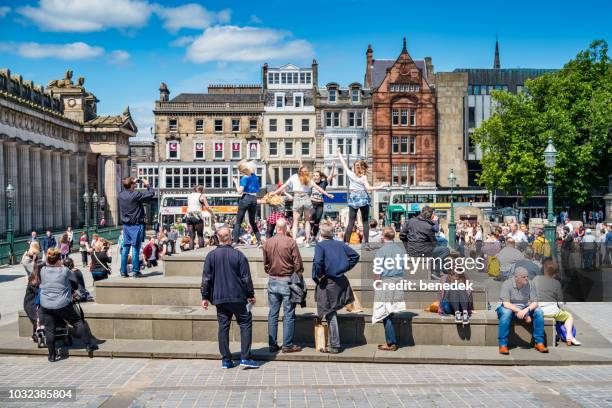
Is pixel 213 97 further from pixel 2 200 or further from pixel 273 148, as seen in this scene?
pixel 2 200

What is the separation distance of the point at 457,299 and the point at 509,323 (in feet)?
3.09

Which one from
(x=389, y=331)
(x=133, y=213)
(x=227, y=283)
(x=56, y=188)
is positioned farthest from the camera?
(x=56, y=188)

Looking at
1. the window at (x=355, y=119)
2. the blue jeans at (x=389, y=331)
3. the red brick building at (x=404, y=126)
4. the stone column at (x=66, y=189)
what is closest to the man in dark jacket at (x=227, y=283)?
the blue jeans at (x=389, y=331)

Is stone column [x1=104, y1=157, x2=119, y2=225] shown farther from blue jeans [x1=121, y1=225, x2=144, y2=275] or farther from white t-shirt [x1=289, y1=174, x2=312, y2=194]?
blue jeans [x1=121, y1=225, x2=144, y2=275]

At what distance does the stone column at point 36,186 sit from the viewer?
5294 centimetres

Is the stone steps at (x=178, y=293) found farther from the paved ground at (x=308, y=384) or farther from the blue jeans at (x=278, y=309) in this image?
the paved ground at (x=308, y=384)

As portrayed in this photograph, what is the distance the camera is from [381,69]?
71.6 metres

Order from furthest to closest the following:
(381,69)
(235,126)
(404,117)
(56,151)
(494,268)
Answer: (381,69) → (235,126) → (404,117) → (56,151) → (494,268)

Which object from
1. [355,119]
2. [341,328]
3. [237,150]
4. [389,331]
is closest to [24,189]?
[237,150]

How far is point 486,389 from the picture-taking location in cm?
931

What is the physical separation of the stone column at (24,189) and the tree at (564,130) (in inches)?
1389

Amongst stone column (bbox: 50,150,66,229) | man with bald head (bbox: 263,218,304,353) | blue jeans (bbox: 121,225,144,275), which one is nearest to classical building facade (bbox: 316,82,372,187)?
A: stone column (bbox: 50,150,66,229)

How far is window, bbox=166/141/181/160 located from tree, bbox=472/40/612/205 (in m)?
34.6

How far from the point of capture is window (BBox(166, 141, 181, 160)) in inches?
2788
